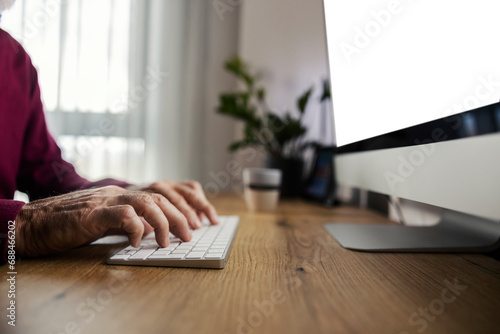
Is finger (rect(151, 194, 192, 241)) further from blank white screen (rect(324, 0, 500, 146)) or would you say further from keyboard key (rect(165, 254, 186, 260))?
blank white screen (rect(324, 0, 500, 146))

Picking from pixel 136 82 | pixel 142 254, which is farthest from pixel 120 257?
pixel 136 82

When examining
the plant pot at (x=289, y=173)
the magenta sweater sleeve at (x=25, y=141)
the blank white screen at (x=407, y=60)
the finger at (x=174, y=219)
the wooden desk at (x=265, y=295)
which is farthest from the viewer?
the plant pot at (x=289, y=173)

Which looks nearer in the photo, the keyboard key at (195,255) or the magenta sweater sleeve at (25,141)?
the keyboard key at (195,255)

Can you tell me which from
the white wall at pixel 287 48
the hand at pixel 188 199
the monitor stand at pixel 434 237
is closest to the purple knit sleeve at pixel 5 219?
the hand at pixel 188 199

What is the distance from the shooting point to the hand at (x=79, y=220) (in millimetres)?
403

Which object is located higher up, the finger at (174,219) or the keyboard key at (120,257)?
the finger at (174,219)

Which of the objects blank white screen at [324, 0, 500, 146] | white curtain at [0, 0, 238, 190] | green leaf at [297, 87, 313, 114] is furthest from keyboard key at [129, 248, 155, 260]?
white curtain at [0, 0, 238, 190]

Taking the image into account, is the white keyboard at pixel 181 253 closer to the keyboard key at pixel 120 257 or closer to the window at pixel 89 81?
the keyboard key at pixel 120 257

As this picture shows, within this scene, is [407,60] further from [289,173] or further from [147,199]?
[289,173]

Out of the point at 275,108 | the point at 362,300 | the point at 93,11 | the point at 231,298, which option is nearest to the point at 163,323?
the point at 231,298

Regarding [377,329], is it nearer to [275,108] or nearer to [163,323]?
[163,323]

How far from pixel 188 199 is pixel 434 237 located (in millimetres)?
457

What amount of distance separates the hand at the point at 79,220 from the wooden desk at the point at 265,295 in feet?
0.08

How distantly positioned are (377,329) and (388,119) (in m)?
0.39
